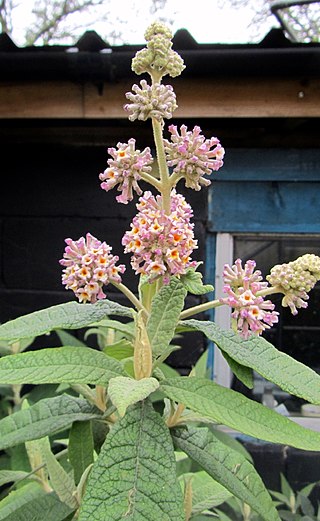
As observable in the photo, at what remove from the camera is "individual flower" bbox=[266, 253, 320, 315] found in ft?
2.14

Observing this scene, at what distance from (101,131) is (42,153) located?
0.28 meters

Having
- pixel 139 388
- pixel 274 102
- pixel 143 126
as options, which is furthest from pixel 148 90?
pixel 143 126

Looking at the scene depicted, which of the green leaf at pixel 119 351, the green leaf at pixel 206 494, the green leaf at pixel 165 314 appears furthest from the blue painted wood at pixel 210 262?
the green leaf at pixel 165 314

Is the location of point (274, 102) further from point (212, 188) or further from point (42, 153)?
point (42, 153)

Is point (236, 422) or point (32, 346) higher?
point (236, 422)

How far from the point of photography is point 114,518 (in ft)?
1.74

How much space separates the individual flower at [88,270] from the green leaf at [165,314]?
6 cm

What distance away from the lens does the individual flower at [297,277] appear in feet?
2.14

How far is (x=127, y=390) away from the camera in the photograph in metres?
0.56

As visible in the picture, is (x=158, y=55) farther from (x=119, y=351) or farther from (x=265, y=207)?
(x=265, y=207)

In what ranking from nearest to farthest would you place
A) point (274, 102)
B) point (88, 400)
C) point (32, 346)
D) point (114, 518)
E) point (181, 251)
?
point (114, 518), point (181, 251), point (88, 400), point (274, 102), point (32, 346)

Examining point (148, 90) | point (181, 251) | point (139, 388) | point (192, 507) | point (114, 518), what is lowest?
point (192, 507)

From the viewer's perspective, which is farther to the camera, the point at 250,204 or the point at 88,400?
the point at 250,204

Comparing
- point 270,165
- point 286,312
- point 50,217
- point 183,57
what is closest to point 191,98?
point 183,57
